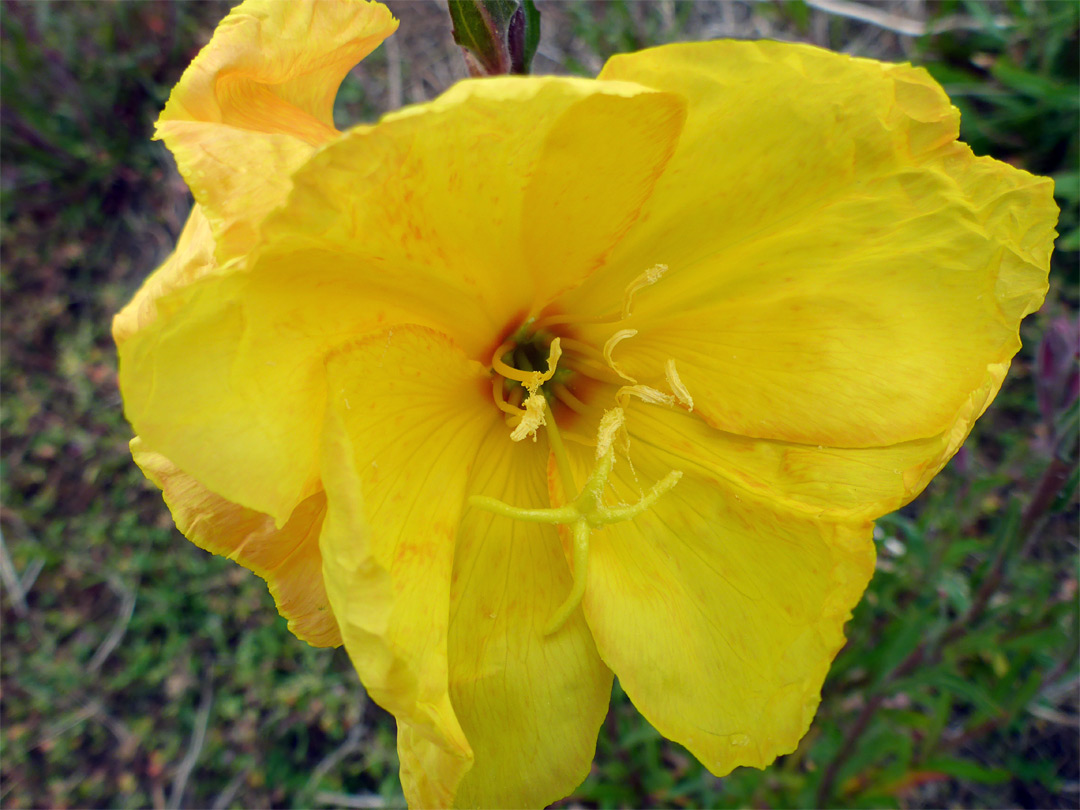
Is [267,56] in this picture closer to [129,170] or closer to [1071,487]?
[1071,487]

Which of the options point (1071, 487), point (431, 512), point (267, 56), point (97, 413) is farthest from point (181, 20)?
point (1071, 487)

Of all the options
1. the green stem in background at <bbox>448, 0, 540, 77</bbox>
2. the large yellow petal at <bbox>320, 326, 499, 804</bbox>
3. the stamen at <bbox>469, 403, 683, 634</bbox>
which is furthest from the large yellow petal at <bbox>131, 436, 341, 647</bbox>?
the green stem in background at <bbox>448, 0, 540, 77</bbox>

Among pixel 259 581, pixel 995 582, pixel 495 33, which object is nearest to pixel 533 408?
pixel 495 33

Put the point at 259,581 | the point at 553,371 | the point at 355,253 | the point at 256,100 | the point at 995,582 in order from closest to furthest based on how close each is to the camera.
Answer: the point at 355,253
the point at 256,100
the point at 553,371
the point at 995,582
the point at 259,581

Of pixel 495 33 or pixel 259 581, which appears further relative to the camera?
pixel 259 581

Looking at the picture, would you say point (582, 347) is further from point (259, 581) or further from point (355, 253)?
point (259, 581)

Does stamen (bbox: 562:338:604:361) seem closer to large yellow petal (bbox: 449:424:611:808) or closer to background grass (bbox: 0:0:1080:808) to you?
large yellow petal (bbox: 449:424:611:808)

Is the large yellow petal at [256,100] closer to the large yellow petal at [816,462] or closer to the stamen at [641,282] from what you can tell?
the stamen at [641,282]

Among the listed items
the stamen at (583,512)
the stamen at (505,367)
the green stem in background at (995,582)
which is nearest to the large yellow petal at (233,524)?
the stamen at (583,512)
